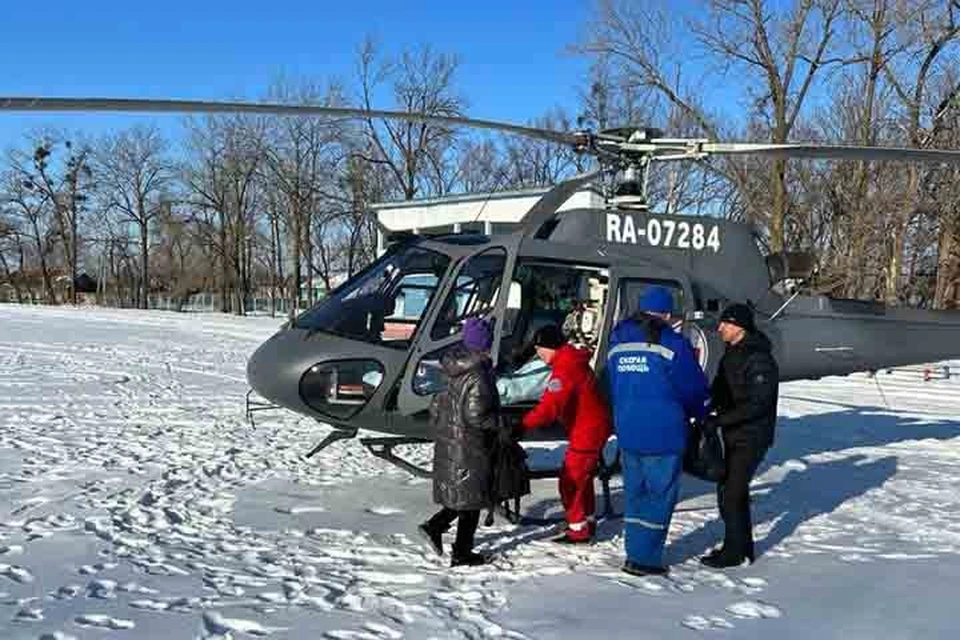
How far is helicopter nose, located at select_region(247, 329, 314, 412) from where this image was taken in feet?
18.7

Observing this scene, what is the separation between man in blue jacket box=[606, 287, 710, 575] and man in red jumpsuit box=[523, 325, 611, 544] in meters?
0.35

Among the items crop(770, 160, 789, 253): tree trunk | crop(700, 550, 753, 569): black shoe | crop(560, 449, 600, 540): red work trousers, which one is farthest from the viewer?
crop(770, 160, 789, 253): tree trunk

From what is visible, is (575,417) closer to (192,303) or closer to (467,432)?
(467,432)

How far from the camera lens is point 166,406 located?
36.6 feet

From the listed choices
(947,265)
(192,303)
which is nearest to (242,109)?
(947,265)

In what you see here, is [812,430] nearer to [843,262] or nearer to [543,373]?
[543,373]

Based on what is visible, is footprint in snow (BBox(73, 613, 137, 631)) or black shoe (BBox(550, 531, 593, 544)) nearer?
footprint in snow (BBox(73, 613, 137, 631))

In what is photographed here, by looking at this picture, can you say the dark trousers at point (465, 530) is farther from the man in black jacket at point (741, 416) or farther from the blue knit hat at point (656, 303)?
the blue knit hat at point (656, 303)

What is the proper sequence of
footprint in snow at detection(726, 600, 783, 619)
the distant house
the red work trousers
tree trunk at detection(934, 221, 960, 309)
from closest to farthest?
footprint in snow at detection(726, 600, 783, 619)
the red work trousers
the distant house
tree trunk at detection(934, 221, 960, 309)

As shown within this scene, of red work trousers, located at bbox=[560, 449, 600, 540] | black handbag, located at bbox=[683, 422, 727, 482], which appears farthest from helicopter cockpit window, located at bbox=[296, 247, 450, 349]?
black handbag, located at bbox=[683, 422, 727, 482]

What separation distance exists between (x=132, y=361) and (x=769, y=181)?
19218 mm

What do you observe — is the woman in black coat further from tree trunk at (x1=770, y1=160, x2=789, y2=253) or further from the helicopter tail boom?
tree trunk at (x1=770, y1=160, x2=789, y2=253)

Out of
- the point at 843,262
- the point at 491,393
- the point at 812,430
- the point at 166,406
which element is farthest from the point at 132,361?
the point at 843,262

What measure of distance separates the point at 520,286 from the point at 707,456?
1.91 metres
